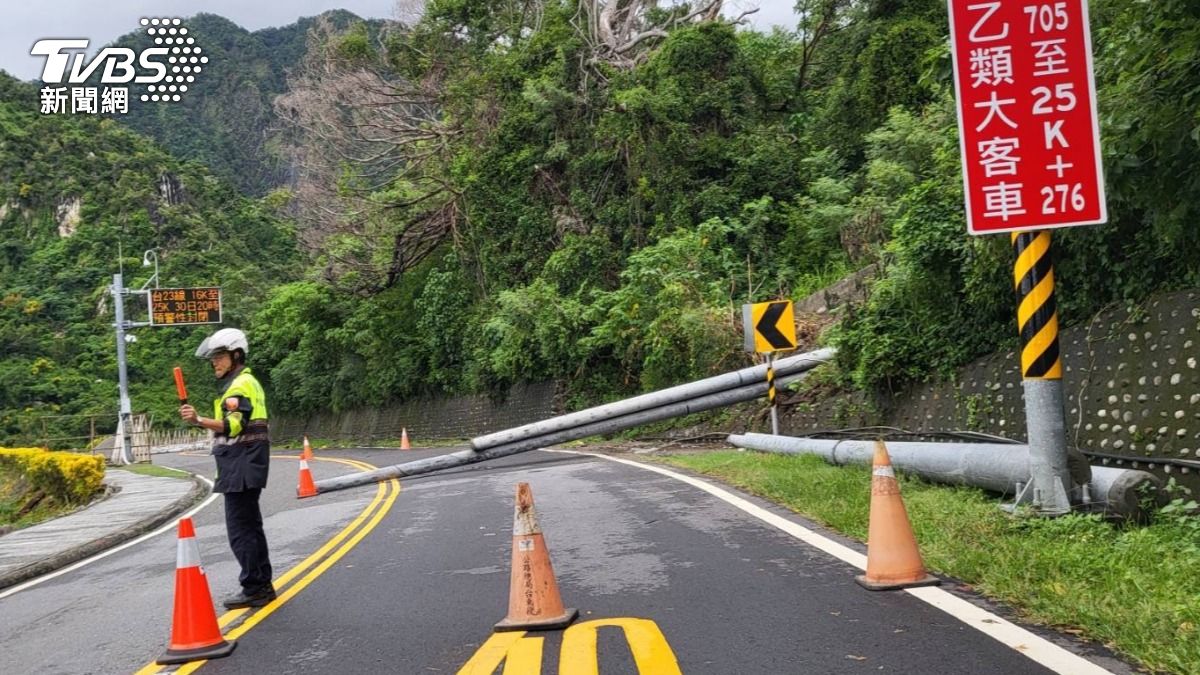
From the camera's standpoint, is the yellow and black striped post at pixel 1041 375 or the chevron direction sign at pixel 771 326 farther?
the chevron direction sign at pixel 771 326

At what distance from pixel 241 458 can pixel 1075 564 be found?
5.46m

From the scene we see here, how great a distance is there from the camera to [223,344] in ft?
24.7

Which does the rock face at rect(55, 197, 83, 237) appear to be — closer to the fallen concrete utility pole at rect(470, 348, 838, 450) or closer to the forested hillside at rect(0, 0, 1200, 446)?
the forested hillside at rect(0, 0, 1200, 446)

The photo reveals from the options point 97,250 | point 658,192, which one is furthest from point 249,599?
point 97,250

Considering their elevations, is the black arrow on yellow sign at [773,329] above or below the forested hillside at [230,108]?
below

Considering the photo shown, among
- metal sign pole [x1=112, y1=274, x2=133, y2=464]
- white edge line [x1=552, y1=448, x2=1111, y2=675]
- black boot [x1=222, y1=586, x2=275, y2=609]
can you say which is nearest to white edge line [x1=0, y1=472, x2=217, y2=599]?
black boot [x1=222, y1=586, x2=275, y2=609]

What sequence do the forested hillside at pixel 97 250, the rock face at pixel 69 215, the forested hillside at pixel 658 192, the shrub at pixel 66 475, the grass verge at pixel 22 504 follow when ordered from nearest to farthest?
the forested hillside at pixel 658 192 < the grass verge at pixel 22 504 < the shrub at pixel 66 475 < the forested hillside at pixel 97 250 < the rock face at pixel 69 215

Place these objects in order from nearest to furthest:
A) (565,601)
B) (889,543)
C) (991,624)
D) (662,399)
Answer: (991,624)
(889,543)
(565,601)
(662,399)

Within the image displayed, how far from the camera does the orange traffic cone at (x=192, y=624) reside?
236 inches

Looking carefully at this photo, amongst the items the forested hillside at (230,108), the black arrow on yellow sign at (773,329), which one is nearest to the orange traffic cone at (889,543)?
the black arrow on yellow sign at (773,329)

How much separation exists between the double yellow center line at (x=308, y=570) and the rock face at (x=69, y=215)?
65.6 m

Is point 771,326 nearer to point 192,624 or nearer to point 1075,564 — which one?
point 1075,564

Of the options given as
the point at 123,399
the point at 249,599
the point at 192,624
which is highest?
the point at 123,399

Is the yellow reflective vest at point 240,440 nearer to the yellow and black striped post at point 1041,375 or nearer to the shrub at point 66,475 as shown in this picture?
the yellow and black striped post at point 1041,375
